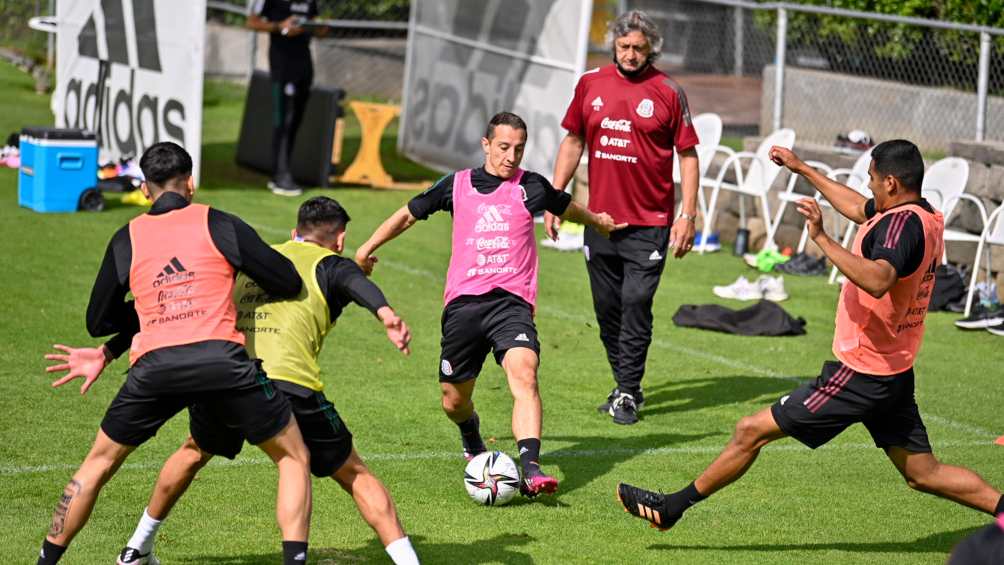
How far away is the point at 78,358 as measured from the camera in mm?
5703

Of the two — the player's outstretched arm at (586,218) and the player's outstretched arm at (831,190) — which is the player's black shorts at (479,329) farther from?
the player's outstretched arm at (831,190)

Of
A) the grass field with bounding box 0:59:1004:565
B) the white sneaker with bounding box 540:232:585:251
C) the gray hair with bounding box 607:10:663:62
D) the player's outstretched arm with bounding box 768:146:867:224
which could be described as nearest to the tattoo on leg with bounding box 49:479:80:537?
the grass field with bounding box 0:59:1004:565

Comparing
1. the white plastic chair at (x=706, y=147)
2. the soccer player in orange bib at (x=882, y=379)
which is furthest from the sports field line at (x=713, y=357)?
the white plastic chair at (x=706, y=147)

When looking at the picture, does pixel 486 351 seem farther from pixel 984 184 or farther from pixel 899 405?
pixel 984 184

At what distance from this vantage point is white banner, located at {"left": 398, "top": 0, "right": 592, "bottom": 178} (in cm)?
1733

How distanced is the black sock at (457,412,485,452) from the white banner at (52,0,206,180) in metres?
9.14

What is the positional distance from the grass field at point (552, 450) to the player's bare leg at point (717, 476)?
18cm

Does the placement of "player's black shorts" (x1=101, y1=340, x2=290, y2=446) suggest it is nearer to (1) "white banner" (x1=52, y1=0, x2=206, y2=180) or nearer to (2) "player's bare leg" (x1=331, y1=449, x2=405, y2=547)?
(2) "player's bare leg" (x1=331, y1=449, x2=405, y2=547)

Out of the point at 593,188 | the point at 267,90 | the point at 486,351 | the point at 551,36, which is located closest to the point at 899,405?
the point at 486,351

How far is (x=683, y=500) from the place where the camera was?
656 cm

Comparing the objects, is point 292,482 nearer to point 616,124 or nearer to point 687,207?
point 687,207

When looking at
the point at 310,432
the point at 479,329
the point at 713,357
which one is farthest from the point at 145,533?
the point at 713,357

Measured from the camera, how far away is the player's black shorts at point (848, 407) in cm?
639

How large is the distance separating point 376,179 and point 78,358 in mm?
12665
